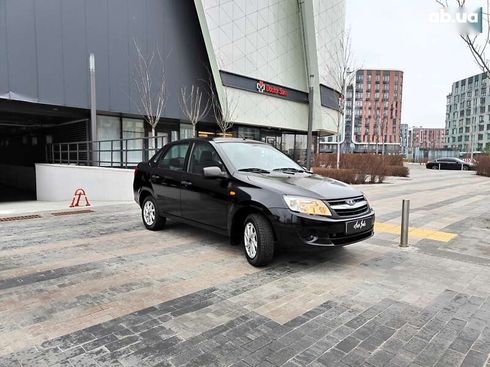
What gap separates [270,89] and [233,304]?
22.7 meters

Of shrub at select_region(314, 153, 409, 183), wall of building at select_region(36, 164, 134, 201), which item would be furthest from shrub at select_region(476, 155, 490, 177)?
wall of building at select_region(36, 164, 134, 201)

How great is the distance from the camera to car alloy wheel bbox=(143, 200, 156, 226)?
6.95 m

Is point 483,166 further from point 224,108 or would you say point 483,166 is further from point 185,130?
point 185,130

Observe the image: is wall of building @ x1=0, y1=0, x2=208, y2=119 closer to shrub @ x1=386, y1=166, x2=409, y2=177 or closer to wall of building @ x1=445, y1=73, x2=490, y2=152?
shrub @ x1=386, y1=166, x2=409, y2=177

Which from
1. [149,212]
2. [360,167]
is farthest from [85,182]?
[360,167]

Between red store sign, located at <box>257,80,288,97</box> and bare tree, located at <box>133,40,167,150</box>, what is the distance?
23.9 feet

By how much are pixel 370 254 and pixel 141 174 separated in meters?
4.39

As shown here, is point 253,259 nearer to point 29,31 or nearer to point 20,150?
point 29,31

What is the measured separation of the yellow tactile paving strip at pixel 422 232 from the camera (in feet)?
22.2

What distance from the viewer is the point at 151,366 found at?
2643 millimetres

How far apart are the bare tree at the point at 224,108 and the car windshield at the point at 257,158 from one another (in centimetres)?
1560

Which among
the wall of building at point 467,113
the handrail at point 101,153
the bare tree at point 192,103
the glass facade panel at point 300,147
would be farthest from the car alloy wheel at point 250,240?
the wall of building at point 467,113

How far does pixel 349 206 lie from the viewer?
4.79 m

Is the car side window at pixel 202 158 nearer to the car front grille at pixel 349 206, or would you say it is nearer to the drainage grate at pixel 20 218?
the car front grille at pixel 349 206
